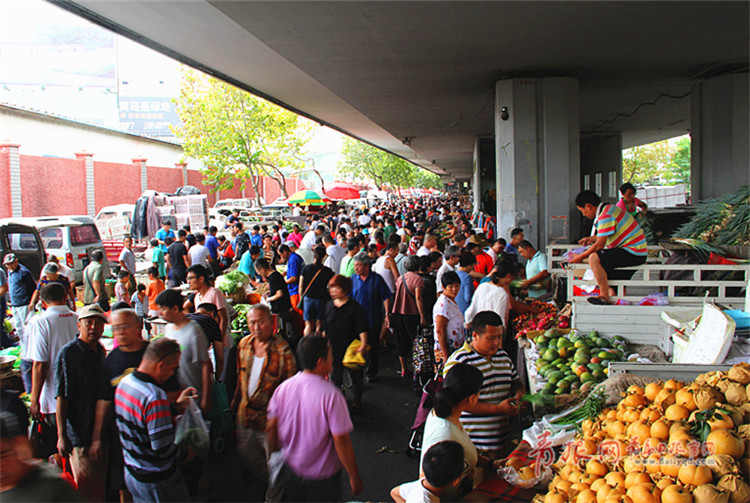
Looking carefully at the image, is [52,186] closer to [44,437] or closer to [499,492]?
[44,437]

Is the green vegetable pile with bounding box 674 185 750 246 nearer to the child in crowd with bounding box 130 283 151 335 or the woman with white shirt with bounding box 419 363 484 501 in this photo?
the woman with white shirt with bounding box 419 363 484 501

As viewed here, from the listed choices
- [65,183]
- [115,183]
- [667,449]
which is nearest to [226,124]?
[115,183]

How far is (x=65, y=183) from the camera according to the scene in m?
26.3

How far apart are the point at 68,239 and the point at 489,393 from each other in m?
12.9

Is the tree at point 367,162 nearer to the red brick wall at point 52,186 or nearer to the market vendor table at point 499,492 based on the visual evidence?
the red brick wall at point 52,186

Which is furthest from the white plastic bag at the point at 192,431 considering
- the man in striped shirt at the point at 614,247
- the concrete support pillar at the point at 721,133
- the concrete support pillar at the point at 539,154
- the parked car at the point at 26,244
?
A: the concrete support pillar at the point at 721,133

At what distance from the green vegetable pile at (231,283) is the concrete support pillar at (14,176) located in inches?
734

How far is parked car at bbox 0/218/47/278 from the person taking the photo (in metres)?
12.4

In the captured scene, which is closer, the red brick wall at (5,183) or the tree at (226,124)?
the red brick wall at (5,183)

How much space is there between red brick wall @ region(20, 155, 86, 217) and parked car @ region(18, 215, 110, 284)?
469 inches

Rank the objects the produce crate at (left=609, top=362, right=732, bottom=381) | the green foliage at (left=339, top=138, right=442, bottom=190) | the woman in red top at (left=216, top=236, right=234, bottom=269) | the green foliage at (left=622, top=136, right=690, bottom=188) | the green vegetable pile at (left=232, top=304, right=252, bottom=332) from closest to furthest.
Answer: the produce crate at (left=609, top=362, right=732, bottom=381) → the green vegetable pile at (left=232, top=304, right=252, bottom=332) → the woman in red top at (left=216, top=236, right=234, bottom=269) → the green foliage at (left=622, top=136, right=690, bottom=188) → the green foliage at (left=339, top=138, right=442, bottom=190)

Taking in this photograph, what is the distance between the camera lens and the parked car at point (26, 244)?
40.8ft

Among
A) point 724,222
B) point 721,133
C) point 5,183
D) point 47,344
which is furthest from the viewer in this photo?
point 5,183

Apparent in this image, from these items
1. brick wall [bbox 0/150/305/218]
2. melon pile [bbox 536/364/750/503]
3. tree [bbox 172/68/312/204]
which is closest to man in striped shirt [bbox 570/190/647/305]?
melon pile [bbox 536/364/750/503]
